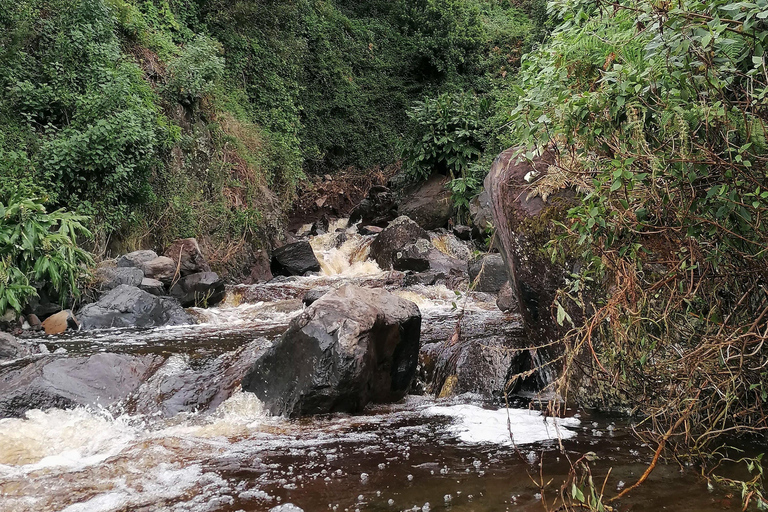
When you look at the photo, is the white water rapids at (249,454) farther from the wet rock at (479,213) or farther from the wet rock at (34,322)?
the wet rock at (479,213)

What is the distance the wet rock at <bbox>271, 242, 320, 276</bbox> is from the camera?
45.0 ft

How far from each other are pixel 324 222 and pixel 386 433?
13765 millimetres

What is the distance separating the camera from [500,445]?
438cm

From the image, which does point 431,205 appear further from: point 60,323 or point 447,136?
point 60,323

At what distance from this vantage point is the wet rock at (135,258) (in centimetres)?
1026

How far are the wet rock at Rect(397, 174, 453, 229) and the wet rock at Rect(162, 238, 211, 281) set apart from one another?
6777 mm

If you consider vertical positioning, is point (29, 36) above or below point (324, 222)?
above

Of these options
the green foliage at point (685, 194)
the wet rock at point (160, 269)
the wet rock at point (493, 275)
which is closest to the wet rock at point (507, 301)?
the wet rock at point (493, 275)

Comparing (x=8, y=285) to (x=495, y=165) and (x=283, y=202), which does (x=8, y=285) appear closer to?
(x=495, y=165)

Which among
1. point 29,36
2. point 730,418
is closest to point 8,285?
point 29,36

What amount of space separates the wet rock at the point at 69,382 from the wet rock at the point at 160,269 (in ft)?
13.2

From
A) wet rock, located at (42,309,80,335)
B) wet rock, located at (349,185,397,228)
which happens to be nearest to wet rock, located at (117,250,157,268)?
wet rock, located at (42,309,80,335)

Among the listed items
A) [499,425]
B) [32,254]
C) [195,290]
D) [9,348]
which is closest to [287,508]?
[499,425]

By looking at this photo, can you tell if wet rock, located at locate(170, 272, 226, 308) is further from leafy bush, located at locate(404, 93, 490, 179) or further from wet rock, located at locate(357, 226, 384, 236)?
leafy bush, located at locate(404, 93, 490, 179)
